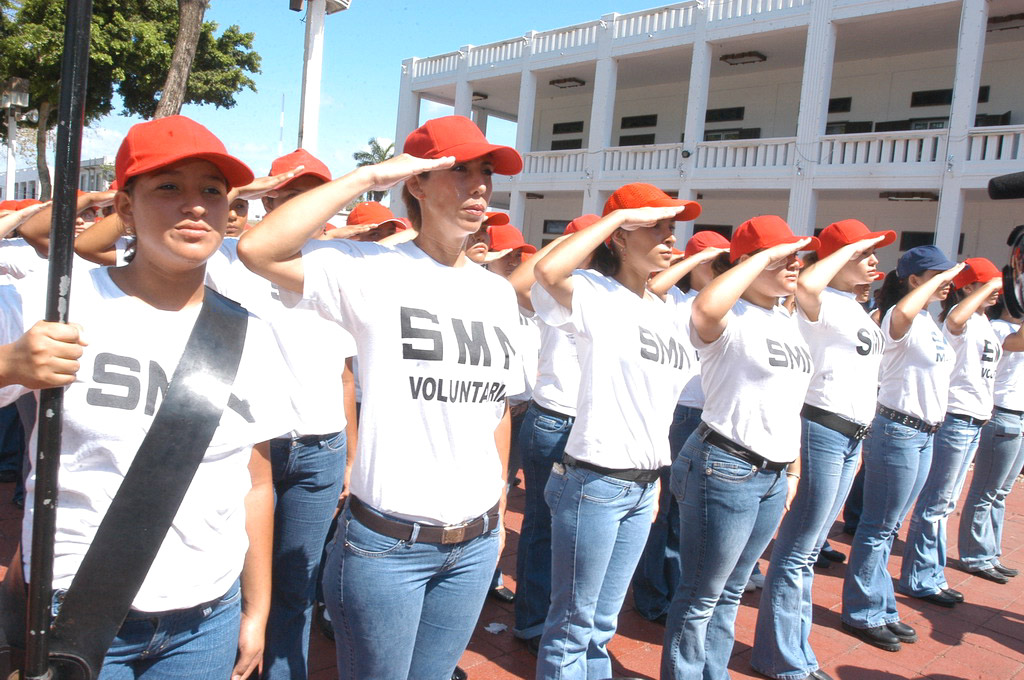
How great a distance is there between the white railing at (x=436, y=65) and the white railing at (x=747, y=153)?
8.27m

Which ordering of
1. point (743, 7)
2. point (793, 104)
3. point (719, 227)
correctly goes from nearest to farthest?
point (743, 7)
point (793, 104)
point (719, 227)

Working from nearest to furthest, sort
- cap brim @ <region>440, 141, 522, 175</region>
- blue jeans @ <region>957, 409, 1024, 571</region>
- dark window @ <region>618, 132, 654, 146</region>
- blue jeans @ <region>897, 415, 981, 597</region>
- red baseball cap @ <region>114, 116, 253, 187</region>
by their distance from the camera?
red baseball cap @ <region>114, 116, 253, 187</region> → cap brim @ <region>440, 141, 522, 175</region> → blue jeans @ <region>897, 415, 981, 597</region> → blue jeans @ <region>957, 409, 1024, 571</region> → dark window @ <region>618, 132, 654, 146</region>

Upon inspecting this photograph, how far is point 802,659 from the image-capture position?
11.8ft

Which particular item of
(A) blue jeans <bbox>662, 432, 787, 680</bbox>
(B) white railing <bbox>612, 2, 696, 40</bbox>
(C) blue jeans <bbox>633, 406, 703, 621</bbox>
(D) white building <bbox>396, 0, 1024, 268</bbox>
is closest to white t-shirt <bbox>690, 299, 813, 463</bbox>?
(A) blue jeans <bbox>662, 432, 787, 680</bbox>

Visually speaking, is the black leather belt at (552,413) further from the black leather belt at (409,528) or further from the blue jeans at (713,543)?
the black leather belt at (409,528)

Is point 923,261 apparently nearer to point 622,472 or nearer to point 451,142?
point 622,472

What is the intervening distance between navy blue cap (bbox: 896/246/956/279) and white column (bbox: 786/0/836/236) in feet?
36.6

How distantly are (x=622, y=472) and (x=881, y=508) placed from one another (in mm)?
2122

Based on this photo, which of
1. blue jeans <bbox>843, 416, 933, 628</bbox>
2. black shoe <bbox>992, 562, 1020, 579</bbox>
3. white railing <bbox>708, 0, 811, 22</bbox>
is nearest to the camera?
blue jeans <bbox>843, 416, 933, 628</bbox>

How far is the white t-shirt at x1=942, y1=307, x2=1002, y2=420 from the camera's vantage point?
4840mm

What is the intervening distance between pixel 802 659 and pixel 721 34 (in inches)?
614

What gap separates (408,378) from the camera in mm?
1929

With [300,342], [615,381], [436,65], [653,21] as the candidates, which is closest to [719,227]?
[653,21]

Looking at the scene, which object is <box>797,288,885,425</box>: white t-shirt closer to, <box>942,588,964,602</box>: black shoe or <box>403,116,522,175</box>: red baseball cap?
<box>942,588,964,602</box>: black shoe
